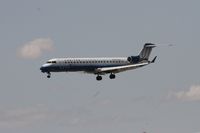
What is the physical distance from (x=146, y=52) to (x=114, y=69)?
65.8 ft

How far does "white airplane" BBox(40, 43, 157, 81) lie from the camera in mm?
176587

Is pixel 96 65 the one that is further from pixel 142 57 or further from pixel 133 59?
pixel 142 57

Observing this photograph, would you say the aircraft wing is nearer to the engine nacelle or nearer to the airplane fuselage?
the airplane fuselage

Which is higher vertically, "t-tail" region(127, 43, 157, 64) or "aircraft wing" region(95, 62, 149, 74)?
"t-tail" region(127, 43, 157, 64)

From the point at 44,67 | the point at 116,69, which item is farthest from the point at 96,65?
the point at 44,67

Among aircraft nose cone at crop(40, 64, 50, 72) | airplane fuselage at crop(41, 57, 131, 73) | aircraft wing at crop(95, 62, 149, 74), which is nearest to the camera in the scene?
aircraft nose cone at crop(40, 64, 50, 72)

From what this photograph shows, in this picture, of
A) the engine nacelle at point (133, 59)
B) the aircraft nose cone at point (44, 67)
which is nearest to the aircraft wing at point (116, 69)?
the engine nacelle at point (133, 59)

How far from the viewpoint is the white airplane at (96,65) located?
579 ft

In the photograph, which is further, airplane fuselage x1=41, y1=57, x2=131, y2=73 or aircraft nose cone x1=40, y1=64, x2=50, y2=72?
airplane fuselage x1=41, y1=57, x2=131, y2=73

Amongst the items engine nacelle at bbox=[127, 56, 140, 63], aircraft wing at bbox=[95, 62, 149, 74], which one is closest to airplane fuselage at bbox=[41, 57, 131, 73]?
engine nacelle at bbox=[127, 56, 140, 63]

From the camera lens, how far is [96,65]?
183 meters

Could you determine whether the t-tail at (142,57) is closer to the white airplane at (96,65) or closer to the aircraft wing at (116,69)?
the white airplane at (96,65)

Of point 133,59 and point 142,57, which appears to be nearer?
point 133,59

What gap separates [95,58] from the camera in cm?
18588
